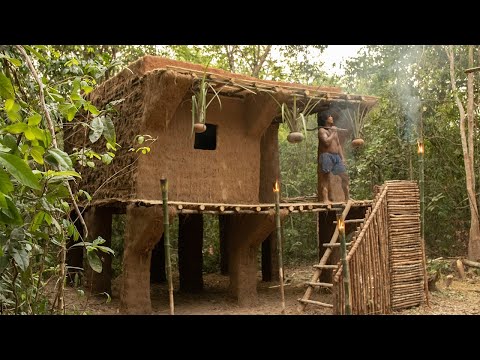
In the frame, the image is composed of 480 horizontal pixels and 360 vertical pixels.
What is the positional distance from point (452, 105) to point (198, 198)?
8.07m

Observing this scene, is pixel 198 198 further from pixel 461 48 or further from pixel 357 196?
pixel 461 48

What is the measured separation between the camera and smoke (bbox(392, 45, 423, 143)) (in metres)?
12.6

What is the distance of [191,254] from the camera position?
1037cm

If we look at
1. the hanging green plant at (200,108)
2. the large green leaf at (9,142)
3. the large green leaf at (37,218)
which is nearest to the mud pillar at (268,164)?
→ the hanging green plant at (200,108)

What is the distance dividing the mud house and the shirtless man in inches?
14.7

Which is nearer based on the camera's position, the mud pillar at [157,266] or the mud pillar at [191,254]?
the mud pillar at [191,254]

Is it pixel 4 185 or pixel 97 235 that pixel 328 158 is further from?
pixel 4 185

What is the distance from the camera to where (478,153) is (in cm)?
1198

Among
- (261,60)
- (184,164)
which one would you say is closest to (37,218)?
(184,164)

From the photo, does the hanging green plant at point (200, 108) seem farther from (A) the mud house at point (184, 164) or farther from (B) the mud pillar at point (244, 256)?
(B) the mud pillar at point (244, 256)

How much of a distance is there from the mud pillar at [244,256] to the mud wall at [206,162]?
1.58 ft

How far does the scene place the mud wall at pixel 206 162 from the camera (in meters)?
7.58

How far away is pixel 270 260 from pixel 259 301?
3191 mm
